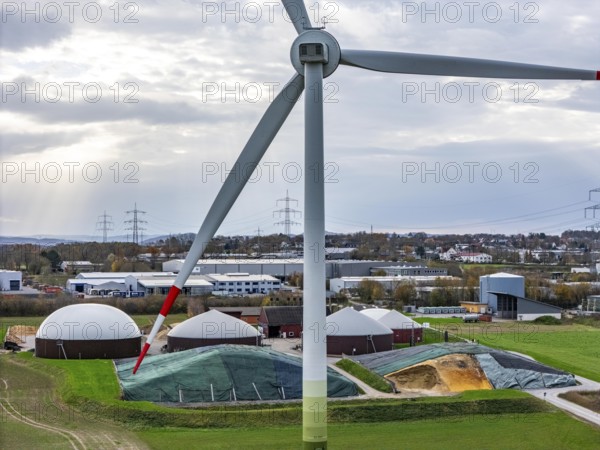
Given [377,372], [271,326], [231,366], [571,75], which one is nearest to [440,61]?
[571,75]

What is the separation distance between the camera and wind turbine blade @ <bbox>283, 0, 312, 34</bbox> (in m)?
22.4

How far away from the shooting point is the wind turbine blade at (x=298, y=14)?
22438mm

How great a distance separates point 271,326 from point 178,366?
25564 mm

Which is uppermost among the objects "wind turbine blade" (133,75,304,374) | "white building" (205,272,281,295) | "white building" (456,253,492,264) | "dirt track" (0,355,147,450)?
"wind turbine blade" (133,75,304,374)

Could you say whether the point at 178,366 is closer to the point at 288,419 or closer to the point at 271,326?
the point at 288,419

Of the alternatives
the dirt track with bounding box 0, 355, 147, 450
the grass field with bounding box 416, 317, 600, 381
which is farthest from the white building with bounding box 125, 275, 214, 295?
the dirt track with bounding box 0, 355, 147, 450

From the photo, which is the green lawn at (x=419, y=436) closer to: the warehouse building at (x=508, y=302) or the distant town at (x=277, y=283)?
the warehouse building at (x=508, y=302)

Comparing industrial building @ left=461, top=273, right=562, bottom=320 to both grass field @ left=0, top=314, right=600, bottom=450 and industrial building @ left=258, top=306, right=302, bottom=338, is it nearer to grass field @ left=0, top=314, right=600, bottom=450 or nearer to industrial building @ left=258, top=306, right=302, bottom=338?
industrial building @ left=258, top=306, right=302, bottom=338

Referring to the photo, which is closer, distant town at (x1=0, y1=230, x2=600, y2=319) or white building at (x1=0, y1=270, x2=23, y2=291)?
distant town at (x1=0, y1=230, x2=600, y2=319)

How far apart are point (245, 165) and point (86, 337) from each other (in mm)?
36532

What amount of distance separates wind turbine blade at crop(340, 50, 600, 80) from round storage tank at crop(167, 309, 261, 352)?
126 ft

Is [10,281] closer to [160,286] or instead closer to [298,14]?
[160,286]

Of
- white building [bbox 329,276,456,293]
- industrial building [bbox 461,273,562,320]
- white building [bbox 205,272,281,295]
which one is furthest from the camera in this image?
white building [bbox 329,276,456,293]

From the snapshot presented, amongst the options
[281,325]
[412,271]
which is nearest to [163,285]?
[281,325]
